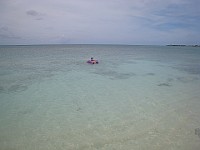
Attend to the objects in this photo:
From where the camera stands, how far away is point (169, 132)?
285 inches

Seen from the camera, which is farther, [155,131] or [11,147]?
[155,131]

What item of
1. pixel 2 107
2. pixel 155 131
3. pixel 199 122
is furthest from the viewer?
pixel 2 107

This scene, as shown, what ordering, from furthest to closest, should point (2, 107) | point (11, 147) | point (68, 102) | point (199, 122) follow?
point (68, 102) < point (2, 107) < point (199, 122) < point (11, 147)

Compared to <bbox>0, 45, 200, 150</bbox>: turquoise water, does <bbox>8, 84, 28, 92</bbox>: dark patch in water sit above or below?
above

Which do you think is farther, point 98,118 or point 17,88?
point 17,88

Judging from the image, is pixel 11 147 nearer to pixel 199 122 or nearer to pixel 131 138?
pixel 131 138

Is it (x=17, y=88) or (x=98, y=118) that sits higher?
Answer: (x=17, y=88)

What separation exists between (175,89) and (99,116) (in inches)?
314

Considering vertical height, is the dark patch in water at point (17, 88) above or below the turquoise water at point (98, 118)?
above

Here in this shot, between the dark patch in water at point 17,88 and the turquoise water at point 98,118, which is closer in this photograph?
the turquoise water at point 98,118

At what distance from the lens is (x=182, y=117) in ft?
28.3

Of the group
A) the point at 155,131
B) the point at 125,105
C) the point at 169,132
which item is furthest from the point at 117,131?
the point at 125,105

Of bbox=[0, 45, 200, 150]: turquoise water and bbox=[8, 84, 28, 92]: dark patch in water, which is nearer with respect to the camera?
bbox=[0, 45, 200, 150]: turquoise water

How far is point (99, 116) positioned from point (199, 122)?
4.78m
